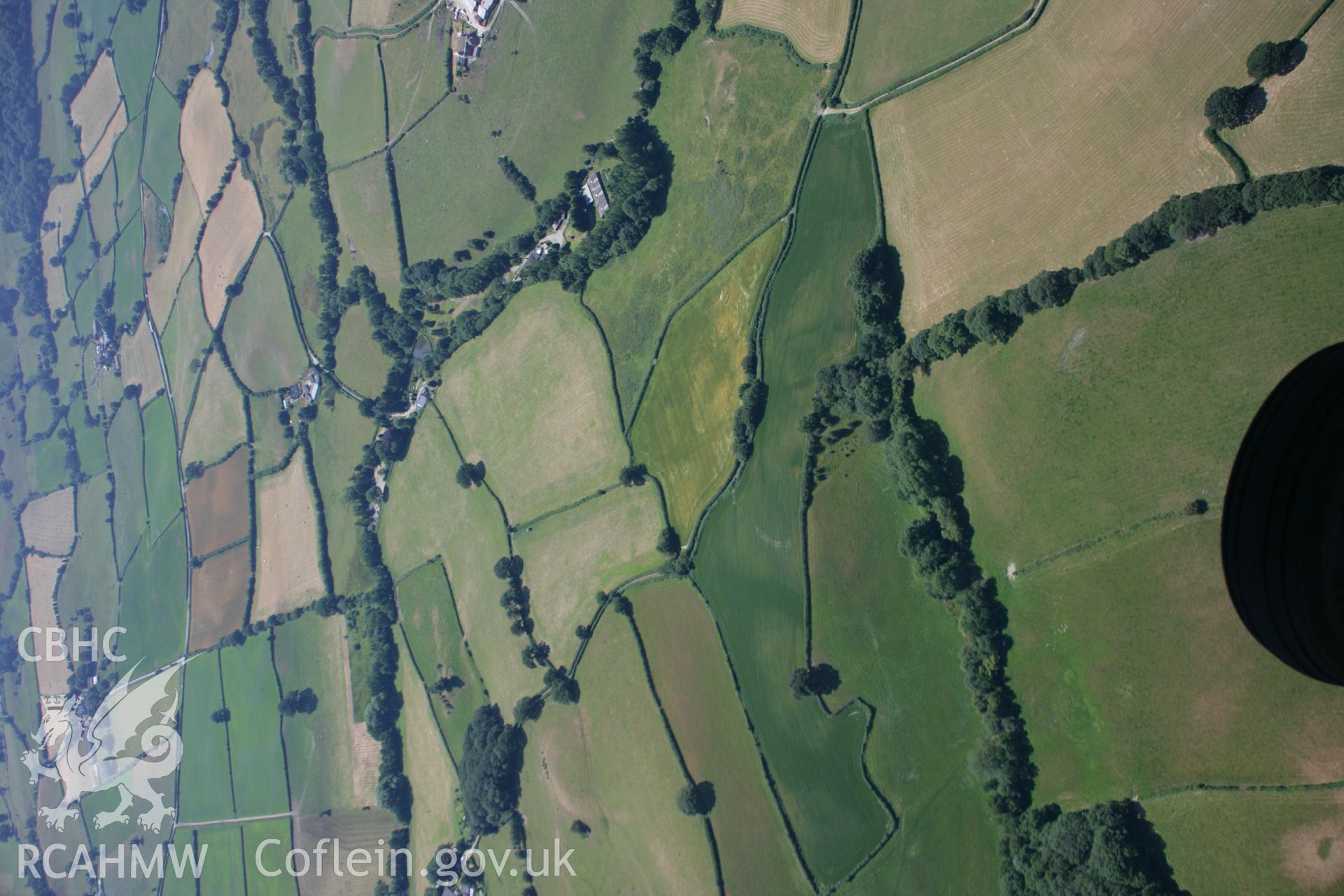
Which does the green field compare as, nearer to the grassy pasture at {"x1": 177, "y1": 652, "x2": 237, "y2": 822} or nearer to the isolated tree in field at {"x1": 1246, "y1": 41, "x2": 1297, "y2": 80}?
the grassy pasture at {"x1": 177, "y1": 652, "x2": 237, "y2": 822}

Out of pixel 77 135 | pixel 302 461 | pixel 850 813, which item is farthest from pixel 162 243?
pixel 850 813

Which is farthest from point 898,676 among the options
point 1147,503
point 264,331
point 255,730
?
point 264,331

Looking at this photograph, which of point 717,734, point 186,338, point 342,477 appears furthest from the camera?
point 186,338

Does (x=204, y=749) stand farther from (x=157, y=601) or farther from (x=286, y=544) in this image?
(x=286, y=544)

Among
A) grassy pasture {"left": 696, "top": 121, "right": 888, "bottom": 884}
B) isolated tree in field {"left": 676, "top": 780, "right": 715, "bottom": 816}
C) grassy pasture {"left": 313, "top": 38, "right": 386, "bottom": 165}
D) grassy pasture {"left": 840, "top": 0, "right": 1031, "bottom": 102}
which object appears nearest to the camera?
grassy pasture {"left": 840, "top": 0, "right": 1031, "bottom": 102}

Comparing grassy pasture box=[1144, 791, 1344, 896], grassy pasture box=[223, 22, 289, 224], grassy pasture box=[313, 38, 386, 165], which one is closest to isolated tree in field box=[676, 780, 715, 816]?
grassy pasture box=[1144, 791, 1344, 896]

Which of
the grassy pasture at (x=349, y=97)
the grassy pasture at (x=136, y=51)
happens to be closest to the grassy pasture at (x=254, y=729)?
the grassy pasture at (x=349, y=97)
